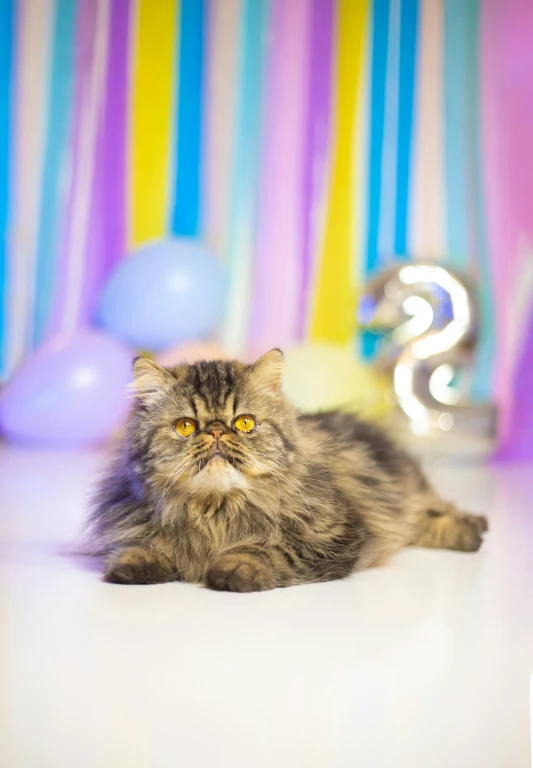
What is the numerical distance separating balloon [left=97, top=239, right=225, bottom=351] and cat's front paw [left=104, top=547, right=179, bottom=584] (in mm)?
2707

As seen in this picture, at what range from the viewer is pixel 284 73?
5289 millimetres

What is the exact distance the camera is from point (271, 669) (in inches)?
59.4

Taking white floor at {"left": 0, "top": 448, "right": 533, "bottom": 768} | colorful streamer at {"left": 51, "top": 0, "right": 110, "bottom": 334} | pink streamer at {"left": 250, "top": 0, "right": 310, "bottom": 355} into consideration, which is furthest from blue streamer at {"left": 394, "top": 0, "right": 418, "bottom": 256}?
white floor at {"left": 0, "top": 448, "right": 533, "bottom": 768}

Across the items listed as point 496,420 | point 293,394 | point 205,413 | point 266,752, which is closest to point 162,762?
point 266,752

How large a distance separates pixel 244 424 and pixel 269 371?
158 millimetres

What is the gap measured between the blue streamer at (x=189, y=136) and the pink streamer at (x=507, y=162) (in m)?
1.65

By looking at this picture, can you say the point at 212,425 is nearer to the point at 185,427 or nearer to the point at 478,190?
the point at 185,427

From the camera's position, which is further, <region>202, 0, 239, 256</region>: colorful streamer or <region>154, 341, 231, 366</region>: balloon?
<region>202, 0, 239, 256</region>: colorful streamer

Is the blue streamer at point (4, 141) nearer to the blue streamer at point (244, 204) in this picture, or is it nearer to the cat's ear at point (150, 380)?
the blue streamer at point (244, 204)

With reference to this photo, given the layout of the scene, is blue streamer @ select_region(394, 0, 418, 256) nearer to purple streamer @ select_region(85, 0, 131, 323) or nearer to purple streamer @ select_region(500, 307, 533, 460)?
purple streamer @ select_region(500, 307, 533, 460)

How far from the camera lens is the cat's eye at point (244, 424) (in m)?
1.86

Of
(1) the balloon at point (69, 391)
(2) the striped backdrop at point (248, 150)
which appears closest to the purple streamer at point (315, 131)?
(2) the striped backdrop at point (248, 150)

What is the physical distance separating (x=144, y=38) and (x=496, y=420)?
118 inches

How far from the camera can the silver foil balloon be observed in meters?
4.41
